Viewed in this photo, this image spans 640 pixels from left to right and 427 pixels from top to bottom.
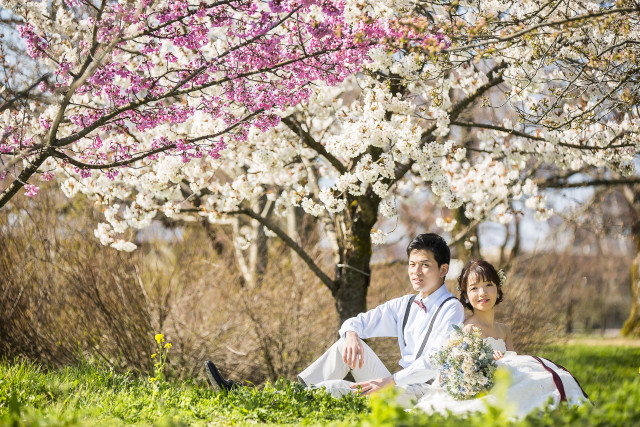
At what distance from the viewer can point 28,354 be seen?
6848mm

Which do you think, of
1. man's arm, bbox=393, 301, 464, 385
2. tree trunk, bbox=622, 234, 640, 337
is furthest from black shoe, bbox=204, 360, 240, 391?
tree trunk, bbox=622, 234, 640, 337

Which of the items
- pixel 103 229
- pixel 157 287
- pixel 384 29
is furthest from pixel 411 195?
pixel 384 29

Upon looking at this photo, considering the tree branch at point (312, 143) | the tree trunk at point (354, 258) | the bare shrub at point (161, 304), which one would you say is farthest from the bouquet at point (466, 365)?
the bare shrub at point (161, 304)

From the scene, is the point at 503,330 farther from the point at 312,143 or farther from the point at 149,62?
the point at 149,62

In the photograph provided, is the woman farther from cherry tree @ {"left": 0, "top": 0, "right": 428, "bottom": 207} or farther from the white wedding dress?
cherry tree @ {"left": 0, "top": 0, "right": 428, "bottom": 207}

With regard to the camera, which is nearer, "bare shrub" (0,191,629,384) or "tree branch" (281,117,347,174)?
"tree branch" (281,117,347,174)

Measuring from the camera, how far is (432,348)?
13.7ft

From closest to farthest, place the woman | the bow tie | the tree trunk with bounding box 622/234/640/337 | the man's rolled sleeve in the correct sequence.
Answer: the woman < the bow tie < the man's rolled sleeve < the tree trunk with bounding box 622/234/640/337

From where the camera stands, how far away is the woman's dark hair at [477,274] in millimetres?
4602

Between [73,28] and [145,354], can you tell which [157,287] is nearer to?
[145,354]

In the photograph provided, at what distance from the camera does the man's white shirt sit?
4102 mm

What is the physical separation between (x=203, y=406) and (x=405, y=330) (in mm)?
1572

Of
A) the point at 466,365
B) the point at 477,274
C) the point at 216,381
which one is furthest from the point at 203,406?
the point at 477,274

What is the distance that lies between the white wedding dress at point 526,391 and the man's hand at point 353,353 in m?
0.64
